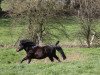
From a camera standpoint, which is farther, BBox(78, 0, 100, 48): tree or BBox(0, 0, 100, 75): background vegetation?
BBox(78, 0, 100, 48): tree

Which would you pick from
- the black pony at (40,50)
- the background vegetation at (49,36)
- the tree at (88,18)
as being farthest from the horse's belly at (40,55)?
the tree at (88,18)

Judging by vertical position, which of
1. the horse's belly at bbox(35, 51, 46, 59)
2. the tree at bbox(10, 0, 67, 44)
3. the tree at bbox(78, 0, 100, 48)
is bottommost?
the tree at bbox(78, 0, 100, 48)

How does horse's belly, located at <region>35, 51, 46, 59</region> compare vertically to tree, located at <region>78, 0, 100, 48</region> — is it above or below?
above

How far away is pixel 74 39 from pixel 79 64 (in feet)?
52.7

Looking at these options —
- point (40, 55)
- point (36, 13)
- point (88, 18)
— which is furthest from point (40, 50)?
point (88, 18)

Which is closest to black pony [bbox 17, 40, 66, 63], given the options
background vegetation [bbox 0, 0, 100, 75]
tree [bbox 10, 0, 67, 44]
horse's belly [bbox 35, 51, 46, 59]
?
horse's belly [bbox 35, 51, 46, 59]

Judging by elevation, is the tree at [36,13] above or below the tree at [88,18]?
above

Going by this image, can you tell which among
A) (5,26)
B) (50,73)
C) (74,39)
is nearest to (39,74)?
(50,73)

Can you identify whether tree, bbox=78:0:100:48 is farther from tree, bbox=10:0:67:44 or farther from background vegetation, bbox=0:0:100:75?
tree, bbox=10:0:67:44

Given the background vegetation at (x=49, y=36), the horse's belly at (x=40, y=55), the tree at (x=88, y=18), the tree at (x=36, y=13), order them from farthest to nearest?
1. the tree at (x=88, y=18)
2. the tree at (x=36, y=13)
3. the horse's belly at (x=40, y=55)
4. the background vegetation at (x=49, y=36)

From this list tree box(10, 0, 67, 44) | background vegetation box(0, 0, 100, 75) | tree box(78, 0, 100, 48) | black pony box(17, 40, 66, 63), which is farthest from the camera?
tree box(78, 0, 100, 48)

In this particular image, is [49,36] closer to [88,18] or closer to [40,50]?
[88,18]

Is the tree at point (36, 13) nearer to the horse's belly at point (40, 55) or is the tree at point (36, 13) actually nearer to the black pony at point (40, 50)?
the black pony at point (40, 50)

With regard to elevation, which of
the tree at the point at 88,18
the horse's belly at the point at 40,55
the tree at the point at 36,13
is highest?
the horse's belly at the point at 40,55
